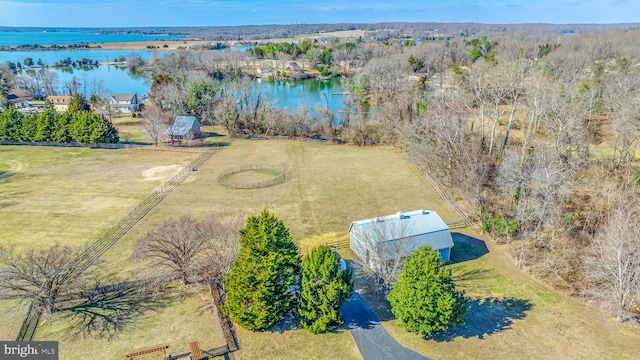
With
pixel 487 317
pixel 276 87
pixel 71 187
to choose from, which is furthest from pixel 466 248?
pixel 276 87

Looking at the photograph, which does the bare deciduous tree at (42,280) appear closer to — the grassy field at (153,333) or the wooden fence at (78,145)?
the grassy field at (153,333)

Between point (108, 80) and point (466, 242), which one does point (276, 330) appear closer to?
point (466, 242)

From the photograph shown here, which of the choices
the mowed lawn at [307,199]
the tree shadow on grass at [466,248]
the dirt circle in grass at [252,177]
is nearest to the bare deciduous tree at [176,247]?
the mowed lawn at [307,199]

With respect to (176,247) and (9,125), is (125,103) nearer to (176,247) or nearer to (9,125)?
(9,125)

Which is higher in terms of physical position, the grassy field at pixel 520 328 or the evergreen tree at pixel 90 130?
the evergreen tree at pixel 90 130

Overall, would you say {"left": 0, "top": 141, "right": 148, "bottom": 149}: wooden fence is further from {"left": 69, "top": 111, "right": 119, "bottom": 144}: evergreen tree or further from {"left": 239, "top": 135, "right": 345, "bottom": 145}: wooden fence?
{"left": 239, "top": 135, "right": 345, "bottom": 145}: wooden fence

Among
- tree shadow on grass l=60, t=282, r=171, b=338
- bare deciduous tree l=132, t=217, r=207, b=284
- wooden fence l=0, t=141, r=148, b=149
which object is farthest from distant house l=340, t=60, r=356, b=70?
tree shadow on grass l=60, t=282, r=171, b=338
